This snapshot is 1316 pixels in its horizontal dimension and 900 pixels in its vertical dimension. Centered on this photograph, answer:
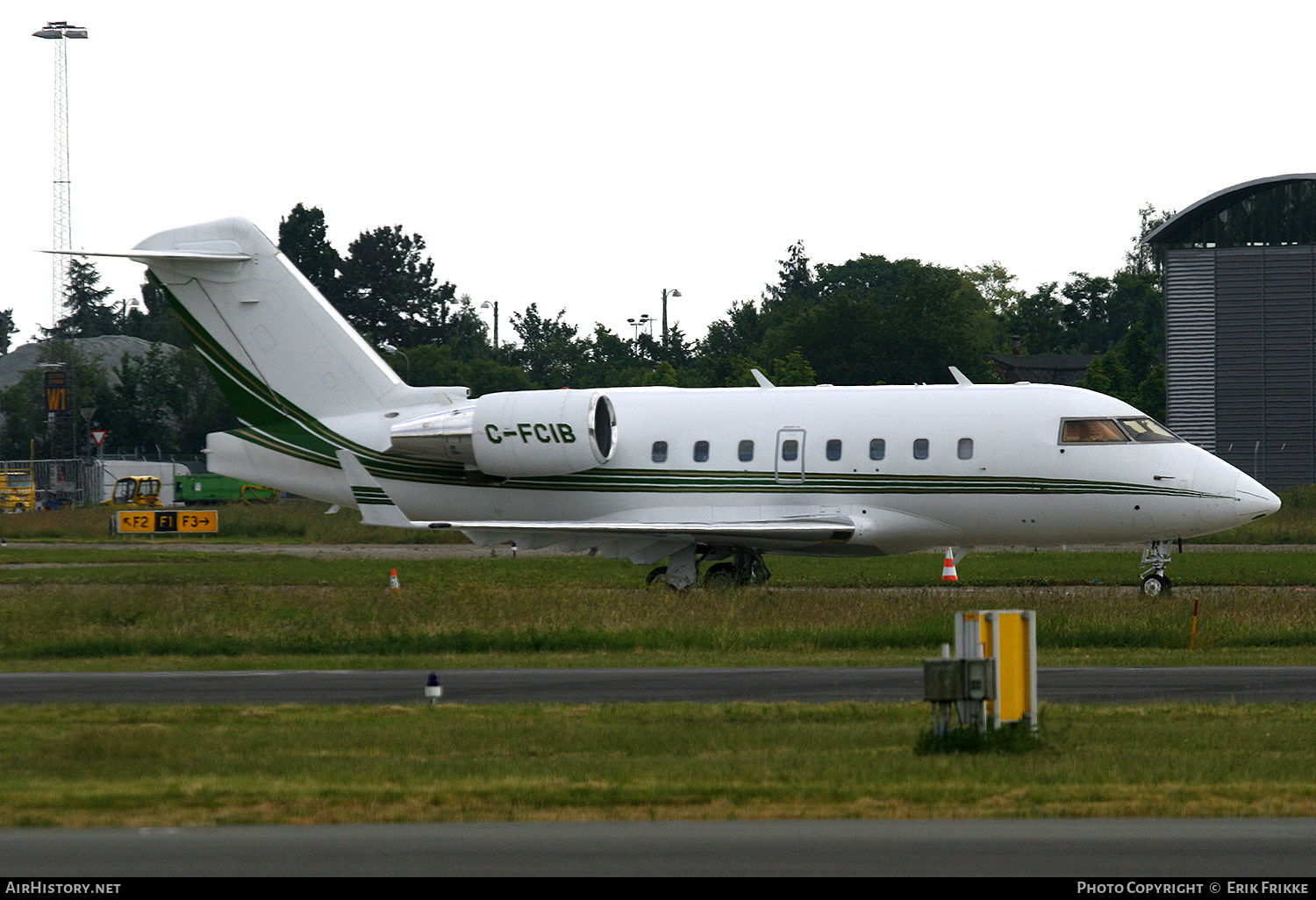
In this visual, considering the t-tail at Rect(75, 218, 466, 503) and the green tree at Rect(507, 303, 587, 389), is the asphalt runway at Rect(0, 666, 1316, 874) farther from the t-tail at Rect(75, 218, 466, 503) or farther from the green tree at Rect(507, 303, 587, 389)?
the green tree at Rect(507, 303, 587, 389)

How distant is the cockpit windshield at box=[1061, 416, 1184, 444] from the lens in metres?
24.9

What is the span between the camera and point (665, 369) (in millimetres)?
85750

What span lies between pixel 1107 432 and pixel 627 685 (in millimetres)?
12210

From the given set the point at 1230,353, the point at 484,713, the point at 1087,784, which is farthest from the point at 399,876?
the point at 1230,353

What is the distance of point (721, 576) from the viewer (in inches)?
1064

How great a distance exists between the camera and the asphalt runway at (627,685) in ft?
49.3

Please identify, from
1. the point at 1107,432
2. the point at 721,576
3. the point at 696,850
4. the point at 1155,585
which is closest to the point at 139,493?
the point at 721,576

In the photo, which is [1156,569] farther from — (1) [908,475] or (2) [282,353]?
(2) [282,353]

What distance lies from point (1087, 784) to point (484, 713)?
5.88 metres

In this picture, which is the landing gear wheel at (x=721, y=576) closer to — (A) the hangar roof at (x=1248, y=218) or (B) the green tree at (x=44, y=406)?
(A) the hangar roof at (x=1248, y=218)

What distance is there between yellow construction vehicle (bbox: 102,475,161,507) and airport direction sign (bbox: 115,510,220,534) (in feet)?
51.0

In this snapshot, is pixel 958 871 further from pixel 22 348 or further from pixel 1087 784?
pixel 22 348

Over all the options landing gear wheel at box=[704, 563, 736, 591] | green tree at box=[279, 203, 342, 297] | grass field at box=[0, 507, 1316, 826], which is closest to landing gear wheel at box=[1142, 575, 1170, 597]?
grass field at box=[0, 507, 1316, 826]

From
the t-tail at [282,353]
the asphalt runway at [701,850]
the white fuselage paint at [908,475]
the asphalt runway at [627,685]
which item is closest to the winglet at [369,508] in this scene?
the white fuselage paint at [908,475]
